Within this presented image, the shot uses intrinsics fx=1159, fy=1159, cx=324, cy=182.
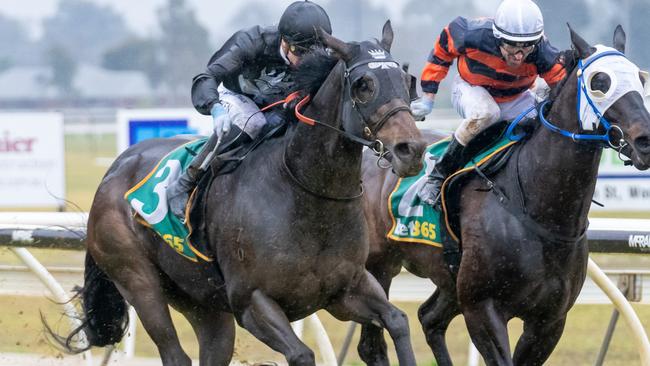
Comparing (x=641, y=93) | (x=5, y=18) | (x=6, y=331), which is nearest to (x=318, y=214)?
(x=641, y=93)

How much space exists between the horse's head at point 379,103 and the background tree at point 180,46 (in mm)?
26982

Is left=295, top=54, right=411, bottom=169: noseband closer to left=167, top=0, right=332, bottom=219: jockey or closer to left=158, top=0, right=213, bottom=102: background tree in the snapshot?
left=167, top=0, right=332, bottom=219: jockey

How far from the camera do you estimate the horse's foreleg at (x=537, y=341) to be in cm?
528

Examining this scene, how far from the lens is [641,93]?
15.6 ft

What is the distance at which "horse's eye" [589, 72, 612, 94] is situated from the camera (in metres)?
4.75

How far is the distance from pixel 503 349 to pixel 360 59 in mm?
1509

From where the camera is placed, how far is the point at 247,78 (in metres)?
5.37

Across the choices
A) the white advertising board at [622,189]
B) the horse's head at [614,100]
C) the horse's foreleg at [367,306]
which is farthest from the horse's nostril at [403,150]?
the white advertising board at [622,189]

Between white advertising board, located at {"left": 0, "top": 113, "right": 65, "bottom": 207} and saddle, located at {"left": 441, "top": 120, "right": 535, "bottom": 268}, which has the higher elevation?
saddle, located at {"left": 441, "top": 120, "right": 535, "bottom": 268}

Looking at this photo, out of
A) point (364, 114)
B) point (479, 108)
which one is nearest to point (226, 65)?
point (364, 114)

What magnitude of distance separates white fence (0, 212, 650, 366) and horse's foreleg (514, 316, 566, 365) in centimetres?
80

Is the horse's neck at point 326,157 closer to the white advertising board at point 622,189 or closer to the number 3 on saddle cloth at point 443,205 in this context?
the number 3 on saddle cloth at point 443,205

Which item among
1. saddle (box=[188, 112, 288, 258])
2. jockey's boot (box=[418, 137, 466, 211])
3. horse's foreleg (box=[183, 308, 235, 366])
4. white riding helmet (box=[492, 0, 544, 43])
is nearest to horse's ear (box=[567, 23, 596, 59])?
white riding helmet (box=[492, 0, 544, 43])

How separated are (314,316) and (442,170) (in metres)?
1.25
